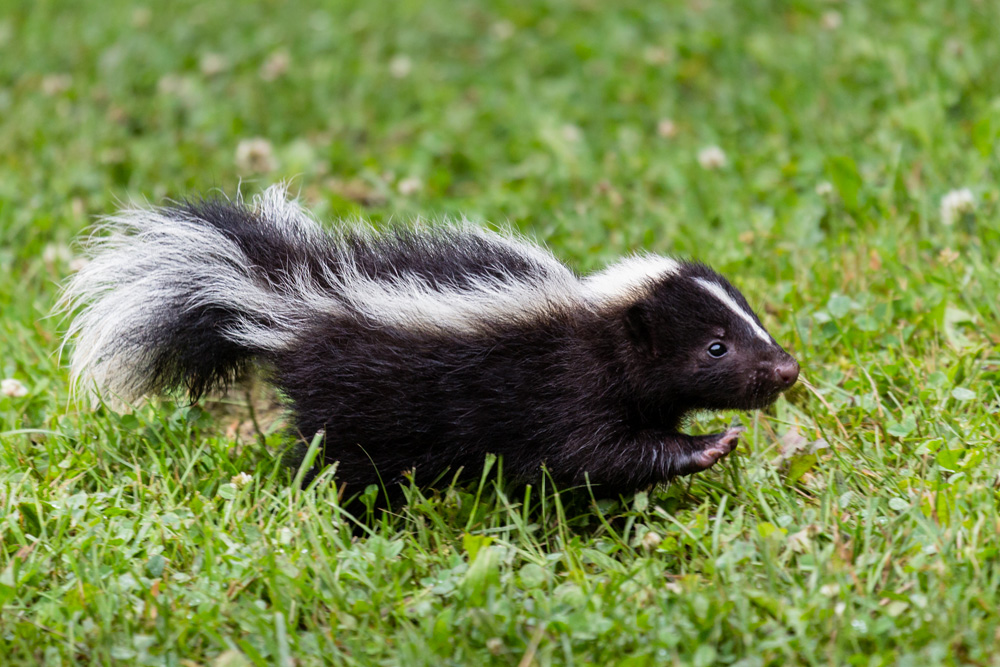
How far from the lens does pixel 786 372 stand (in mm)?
4188

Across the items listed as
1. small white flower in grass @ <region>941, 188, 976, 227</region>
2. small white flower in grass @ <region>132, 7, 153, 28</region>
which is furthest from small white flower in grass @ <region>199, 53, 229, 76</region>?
small white flower in grass @ <region>941, 188, 976, 227</region>

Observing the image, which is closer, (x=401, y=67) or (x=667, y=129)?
(x=667, y=129)

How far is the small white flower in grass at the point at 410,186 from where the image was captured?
24.0ft

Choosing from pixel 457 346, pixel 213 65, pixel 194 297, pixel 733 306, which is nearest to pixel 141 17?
pixel 213 65

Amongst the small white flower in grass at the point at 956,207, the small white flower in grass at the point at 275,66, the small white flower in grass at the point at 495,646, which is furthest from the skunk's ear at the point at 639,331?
the small white flower in grass at the point at 275,66

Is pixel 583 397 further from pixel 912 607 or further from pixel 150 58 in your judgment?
pixel 150 58

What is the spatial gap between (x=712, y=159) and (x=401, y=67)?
3081 mm

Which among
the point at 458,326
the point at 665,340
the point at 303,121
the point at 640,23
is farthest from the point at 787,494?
the point at 640,23

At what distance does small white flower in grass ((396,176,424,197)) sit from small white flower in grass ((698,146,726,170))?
6.35 ft

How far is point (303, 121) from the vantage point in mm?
8531

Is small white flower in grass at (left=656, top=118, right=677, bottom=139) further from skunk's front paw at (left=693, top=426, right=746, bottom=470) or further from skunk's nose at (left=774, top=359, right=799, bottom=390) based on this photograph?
skunk's front paw at (left=693, top=426, right=746, bottom=470)

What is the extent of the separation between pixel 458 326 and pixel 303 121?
16.0 feet

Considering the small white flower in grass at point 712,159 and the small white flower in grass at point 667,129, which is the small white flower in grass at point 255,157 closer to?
the small white flower in grass at point 667,129

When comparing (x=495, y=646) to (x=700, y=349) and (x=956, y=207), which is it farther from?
(x=956, y=207)
